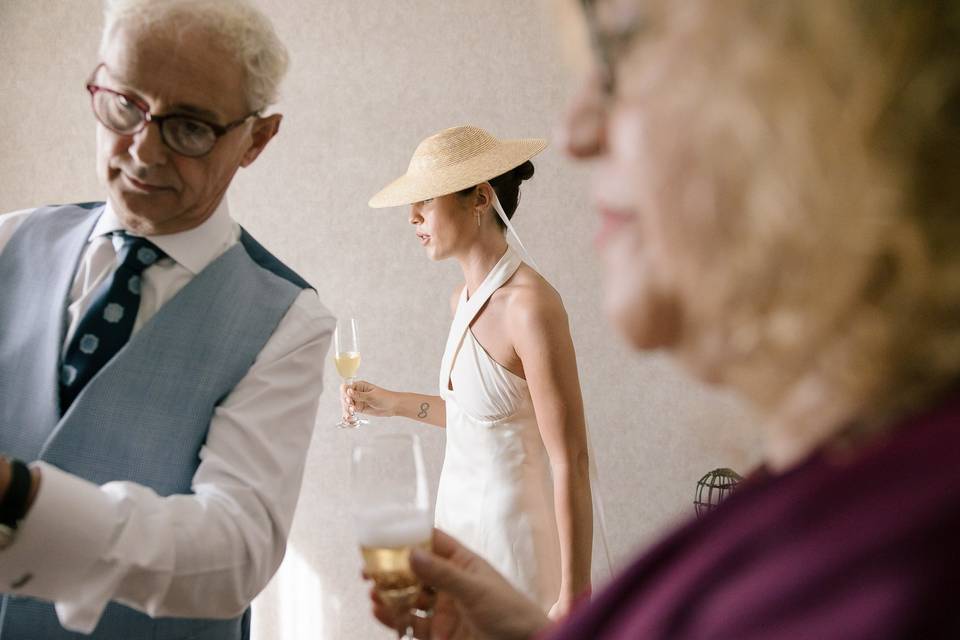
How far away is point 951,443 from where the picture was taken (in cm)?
43

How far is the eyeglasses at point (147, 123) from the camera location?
4.45 ft

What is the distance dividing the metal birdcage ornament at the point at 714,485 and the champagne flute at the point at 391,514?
2322 mm

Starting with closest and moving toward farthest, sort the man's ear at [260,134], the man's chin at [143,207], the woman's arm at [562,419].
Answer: the man's chin at [143,207]
the man's ear at [260,134]
the woman's arm at [562,419]

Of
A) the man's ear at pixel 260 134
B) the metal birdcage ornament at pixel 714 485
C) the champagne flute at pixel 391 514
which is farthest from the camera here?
the metal birdcage ornament at pixel 714 485

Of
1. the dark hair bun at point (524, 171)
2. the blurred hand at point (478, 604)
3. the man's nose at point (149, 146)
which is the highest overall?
the dark hair bun at point (524, 171)

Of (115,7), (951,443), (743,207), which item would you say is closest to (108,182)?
(115,7)

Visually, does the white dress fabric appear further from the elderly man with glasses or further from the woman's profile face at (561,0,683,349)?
the woman's profile face at (561,0,683,349)

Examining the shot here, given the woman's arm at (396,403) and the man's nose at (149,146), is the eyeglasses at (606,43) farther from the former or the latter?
the woman's arm at (396,403)

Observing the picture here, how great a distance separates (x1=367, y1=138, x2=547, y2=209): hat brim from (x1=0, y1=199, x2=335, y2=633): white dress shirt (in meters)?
0.99

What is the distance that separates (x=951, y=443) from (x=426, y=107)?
3.44m

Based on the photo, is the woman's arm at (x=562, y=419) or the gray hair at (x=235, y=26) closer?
the gray hair at (x=235, y=26)

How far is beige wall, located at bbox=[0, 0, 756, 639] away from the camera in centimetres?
356

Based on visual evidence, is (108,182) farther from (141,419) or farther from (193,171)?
(141,419)

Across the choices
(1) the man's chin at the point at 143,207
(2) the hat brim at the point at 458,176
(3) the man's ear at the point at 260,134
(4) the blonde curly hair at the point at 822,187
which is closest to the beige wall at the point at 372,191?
(2) the hat brim at the point at 458,176
